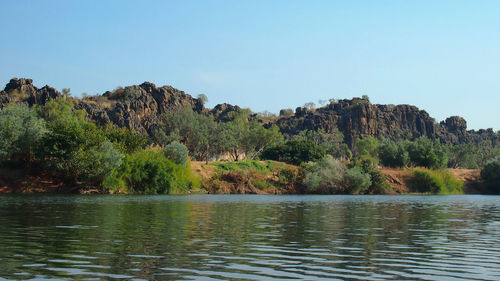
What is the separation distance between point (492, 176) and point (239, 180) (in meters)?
54.5

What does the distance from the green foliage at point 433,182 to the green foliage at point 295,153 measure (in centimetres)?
1929

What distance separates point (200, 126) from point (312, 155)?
3001 cm

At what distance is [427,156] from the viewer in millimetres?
109188

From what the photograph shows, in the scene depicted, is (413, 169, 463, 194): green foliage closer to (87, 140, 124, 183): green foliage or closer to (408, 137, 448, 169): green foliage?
(408, 137, 448, 169): green foliage

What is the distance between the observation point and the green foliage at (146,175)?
68062 mm

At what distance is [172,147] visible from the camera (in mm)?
78750

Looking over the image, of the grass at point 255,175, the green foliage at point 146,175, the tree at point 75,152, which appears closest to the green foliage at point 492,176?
→ the grass at point 255,175

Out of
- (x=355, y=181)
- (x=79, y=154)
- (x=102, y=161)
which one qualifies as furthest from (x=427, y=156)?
(x=79, y=154)

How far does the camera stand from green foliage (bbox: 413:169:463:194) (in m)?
99.9

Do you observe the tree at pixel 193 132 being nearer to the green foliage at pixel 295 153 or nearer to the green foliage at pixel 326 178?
the green foliage at pixel 295 153

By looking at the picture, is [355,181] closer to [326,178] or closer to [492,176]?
[326,178]

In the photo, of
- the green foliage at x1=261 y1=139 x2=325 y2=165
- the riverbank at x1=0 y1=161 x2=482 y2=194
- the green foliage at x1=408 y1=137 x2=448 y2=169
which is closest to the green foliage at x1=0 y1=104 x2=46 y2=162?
the riverbank at x1=0 y1=161 x2=482 y2=194

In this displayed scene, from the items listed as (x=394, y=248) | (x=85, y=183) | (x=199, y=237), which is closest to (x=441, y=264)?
(x=394, y=248)

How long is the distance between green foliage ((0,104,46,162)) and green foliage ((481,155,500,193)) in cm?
8569
